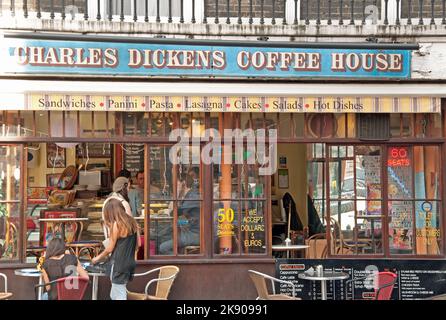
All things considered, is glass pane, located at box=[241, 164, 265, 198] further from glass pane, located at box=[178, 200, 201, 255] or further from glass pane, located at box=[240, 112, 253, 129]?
glass pane, located at box=[178, 200, 201, 255]

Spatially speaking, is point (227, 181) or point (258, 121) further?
point (258, 121)

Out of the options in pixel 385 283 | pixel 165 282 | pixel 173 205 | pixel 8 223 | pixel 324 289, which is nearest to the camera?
pixel 324 289

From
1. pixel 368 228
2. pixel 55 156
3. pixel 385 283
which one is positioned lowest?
pixel 385 283

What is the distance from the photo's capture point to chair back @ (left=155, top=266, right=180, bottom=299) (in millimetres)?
10969

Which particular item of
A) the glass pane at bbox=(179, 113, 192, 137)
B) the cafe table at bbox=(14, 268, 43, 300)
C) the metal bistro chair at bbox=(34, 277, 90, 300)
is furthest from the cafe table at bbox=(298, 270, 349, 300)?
the cafe table at bbox=(14, 268, 43, 300)

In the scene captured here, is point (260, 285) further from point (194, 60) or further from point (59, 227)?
point (59, 227)

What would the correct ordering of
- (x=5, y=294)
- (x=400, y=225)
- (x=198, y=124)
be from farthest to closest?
(x=400, y=225) → (x=198, y=124) → (x=5, y=294)

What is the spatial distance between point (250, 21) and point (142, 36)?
1.48 m

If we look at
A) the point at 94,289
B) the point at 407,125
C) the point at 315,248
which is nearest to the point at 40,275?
the point at 94,289

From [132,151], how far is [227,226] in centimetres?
190

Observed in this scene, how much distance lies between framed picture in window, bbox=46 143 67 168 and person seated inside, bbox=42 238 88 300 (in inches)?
86.2

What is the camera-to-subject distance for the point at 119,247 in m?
10.2
